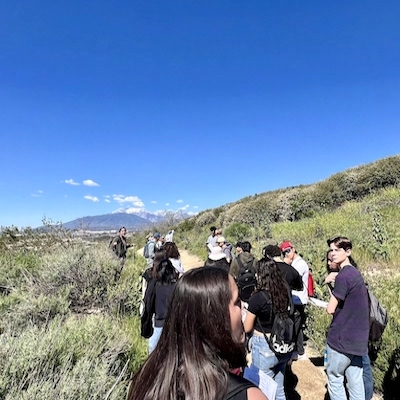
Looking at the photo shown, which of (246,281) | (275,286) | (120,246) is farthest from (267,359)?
(120,246)

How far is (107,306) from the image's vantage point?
6.44 meters

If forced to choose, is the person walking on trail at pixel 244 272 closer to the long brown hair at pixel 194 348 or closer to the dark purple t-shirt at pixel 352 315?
the dark purple t-shirt at pixel 352 315

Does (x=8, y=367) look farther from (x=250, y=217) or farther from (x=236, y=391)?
(x=250, y=217)

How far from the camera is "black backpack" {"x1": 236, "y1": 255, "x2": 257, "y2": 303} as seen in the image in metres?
5.33

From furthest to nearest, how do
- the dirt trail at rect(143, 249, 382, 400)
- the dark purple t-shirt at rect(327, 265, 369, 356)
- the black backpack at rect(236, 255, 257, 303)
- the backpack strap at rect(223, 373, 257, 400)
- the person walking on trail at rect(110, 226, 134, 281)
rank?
the person walking on trail at rect(110, 226, 134, 281), the black backpack at rect(236, 255, 257, 303), the dirt trail at rect(143, 249, 382, 400), the dark purple t-shirt at rect(327, 265, 369, 356), the backpack strap at rect(223, 373, 257, 400)

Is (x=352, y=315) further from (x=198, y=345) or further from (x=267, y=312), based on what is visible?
(x=198, y=345)

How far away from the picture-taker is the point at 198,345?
1.41 metres

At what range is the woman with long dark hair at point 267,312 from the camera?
3.24 metres

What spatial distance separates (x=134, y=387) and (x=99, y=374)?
1474 millimetres

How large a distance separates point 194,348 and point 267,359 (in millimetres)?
2195

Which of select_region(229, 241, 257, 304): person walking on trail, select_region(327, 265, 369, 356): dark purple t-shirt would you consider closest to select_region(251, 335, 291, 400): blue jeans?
select_region(327, 265, 369, 356): dark purple t-shirt

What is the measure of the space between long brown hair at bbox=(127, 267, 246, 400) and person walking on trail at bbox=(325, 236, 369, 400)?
1.99 m

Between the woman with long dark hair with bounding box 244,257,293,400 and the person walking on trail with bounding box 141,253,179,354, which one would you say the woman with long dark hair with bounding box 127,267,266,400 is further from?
the person walking on trail with bounding box 141,253,179,354

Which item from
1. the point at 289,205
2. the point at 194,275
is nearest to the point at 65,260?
the point at 194,275
